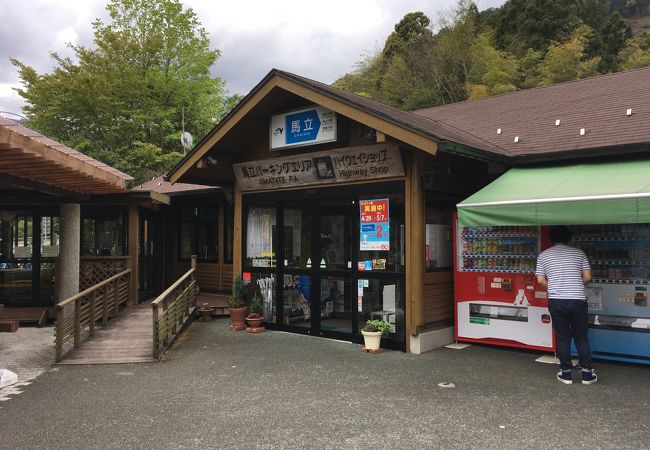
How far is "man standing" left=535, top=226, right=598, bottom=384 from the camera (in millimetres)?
5340

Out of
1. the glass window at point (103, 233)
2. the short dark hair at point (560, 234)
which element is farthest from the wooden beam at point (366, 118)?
the glass window at point (103, 233)

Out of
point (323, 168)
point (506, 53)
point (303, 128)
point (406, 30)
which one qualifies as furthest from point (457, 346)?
point (406, 30)

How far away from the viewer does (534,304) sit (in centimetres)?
658

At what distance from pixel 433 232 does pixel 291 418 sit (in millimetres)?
3696

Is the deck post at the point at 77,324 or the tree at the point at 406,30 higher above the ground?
the tree at the point at 406,30

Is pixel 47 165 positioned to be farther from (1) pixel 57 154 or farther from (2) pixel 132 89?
(2) pixel 132 89

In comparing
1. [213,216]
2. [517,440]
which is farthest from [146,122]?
[517,440]

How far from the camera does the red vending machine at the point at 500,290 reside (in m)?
6.59

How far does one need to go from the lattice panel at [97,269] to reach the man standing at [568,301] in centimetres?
824

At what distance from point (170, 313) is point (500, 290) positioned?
4882mm

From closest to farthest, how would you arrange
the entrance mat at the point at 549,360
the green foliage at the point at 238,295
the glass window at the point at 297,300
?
the entrance mat at the point at 549,360
the glass window at the point at 297,300
the green foliage at the point at 238,295

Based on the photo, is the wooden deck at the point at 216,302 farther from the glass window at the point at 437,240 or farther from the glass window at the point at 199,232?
the glass window at the point at 437,240

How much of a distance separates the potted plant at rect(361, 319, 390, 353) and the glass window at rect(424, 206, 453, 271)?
103 cm

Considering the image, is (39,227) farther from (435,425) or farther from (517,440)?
(517,440)
